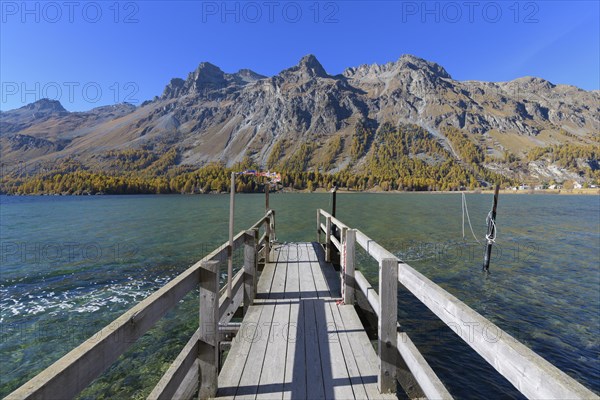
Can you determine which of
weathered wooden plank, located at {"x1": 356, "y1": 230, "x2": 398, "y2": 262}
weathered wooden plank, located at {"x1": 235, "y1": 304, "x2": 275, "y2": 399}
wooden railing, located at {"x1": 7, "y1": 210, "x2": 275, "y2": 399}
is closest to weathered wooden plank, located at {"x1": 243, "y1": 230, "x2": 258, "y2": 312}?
weathered wooden plank, located at {"x1": 235, "y1": 304, "x2": 275, "y2": 399}

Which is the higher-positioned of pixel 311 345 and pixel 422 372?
pixel 422 372

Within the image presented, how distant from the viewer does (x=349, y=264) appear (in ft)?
21.3

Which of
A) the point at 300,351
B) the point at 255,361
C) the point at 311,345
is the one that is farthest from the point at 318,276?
the point at 255,361

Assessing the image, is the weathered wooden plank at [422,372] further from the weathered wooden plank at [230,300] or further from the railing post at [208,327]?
the weathered wooden plank at [230,300]

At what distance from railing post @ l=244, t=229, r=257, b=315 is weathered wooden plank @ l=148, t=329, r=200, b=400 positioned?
3074 millimetres

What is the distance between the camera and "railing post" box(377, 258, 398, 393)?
11.6 ft

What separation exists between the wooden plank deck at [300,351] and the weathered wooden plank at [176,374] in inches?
29.1

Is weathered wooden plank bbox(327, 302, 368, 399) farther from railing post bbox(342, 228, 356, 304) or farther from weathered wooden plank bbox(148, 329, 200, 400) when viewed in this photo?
weathered wooden plank bbox(148, 329, 200, 400)

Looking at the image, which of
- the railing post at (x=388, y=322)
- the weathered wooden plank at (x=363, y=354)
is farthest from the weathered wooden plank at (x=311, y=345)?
the railing post at (x=388, y=322)

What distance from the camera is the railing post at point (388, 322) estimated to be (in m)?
3.54

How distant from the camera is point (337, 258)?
11.5m

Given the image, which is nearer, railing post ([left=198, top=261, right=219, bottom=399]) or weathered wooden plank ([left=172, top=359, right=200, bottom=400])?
weathered wooden plank ([left=172, top=359, right=200, bottom=400])

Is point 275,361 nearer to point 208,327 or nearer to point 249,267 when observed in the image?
point 208,327

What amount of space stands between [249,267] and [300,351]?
245cm
